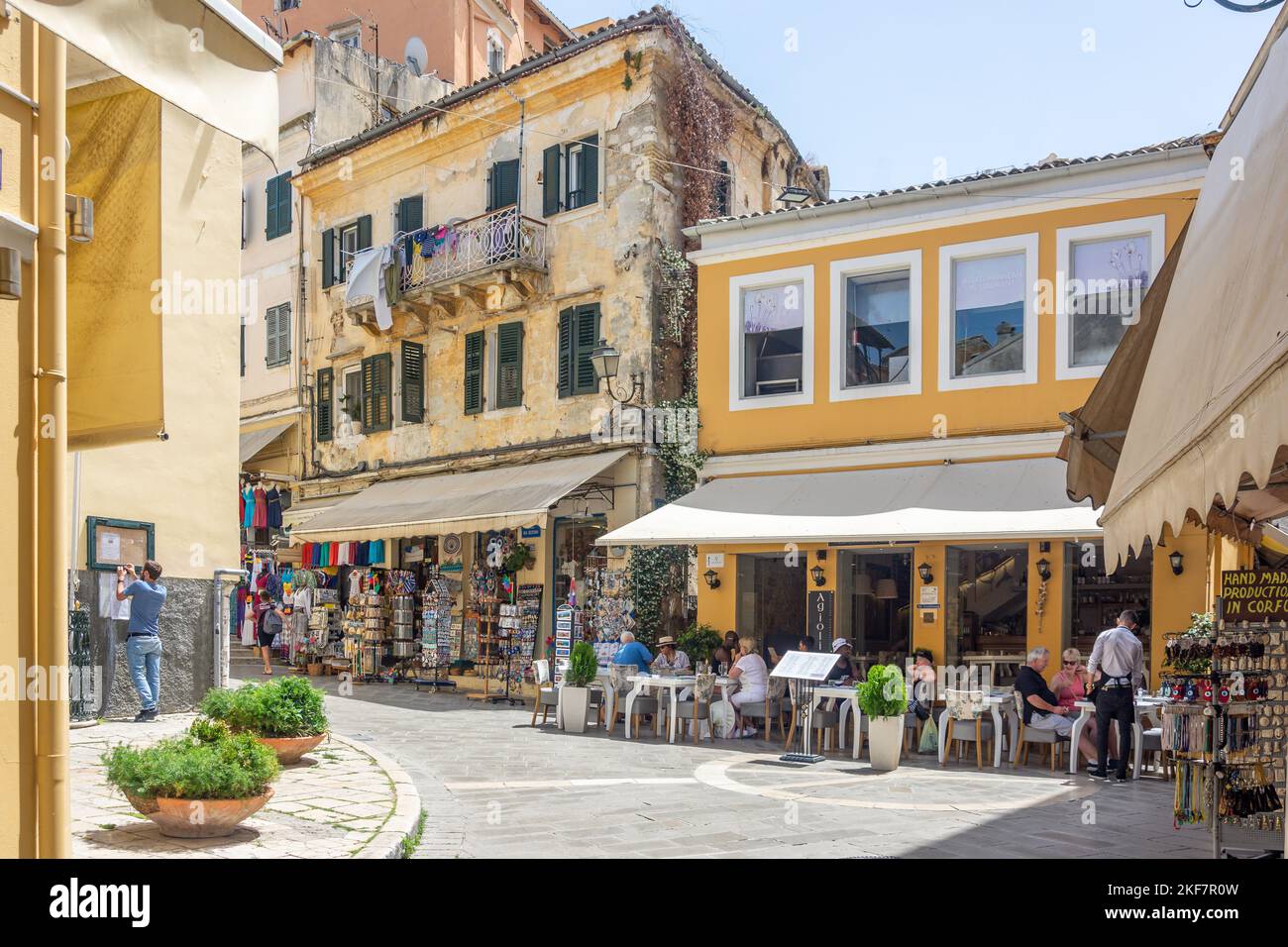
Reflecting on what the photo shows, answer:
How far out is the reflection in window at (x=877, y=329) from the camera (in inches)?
658

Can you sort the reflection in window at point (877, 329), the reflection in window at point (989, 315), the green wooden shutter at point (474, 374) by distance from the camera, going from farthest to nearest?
the green wooden shutter at point (474, 374) < the reflection in window at point (877, 329) < the reflection in window at point (989, 315)

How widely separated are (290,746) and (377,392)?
14.2 m

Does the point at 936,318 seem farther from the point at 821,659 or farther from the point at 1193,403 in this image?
the point at 1193,403

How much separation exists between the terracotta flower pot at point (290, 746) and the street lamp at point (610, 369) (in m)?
9.41

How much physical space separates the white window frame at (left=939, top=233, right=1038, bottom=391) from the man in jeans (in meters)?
10.0

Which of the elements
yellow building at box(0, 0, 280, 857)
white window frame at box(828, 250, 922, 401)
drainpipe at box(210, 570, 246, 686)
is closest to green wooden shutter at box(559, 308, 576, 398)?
white window frame at box(828, 250, 922, 401)

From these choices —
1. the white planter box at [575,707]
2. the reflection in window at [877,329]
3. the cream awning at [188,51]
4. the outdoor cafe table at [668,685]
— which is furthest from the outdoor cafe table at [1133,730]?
the cream awning at [188,51]

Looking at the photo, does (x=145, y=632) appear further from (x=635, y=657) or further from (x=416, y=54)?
(x=416, y=54)

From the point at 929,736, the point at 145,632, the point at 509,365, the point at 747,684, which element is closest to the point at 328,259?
the point at 509,365

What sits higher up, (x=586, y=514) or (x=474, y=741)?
(x=586, y=514)

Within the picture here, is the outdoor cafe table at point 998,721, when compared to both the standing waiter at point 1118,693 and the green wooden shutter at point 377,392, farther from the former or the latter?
the green wooden shutter at point 377,392
